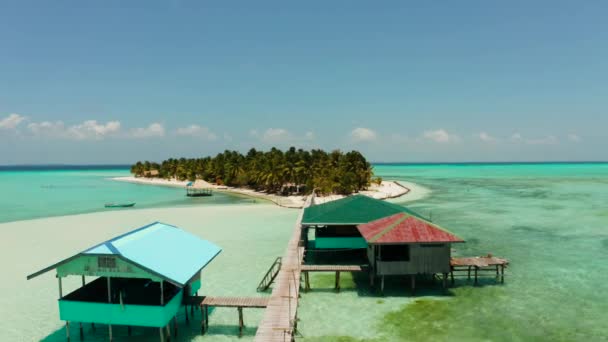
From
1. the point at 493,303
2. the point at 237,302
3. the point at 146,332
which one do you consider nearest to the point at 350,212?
the point at 493,303

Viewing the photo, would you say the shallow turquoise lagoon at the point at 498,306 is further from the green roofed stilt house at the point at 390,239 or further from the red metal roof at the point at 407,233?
the red metal roof at the point at 407,233

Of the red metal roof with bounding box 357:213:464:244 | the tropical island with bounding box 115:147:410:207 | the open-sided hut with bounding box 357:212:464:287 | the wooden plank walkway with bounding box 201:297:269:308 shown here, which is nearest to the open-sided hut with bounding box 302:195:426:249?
the red metal roof with bounding box 357:213:464:244

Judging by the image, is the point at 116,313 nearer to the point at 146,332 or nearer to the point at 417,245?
the point at 146,332

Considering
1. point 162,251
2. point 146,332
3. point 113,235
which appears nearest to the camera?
point 162,251

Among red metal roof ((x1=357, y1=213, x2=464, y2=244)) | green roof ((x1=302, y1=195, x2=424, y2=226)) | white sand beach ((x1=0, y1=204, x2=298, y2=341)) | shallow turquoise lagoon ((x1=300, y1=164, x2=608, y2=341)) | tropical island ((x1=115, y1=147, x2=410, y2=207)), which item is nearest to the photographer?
shallow turquoise lagoon ((x1=300, y1=164, x2=608, y2=341))

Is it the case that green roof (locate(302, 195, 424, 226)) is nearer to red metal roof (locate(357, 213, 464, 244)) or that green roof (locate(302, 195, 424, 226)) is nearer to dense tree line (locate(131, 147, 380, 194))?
red metal roof (locate(357, 213, 464, 244))

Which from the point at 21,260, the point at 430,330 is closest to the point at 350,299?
the point at 430,330
